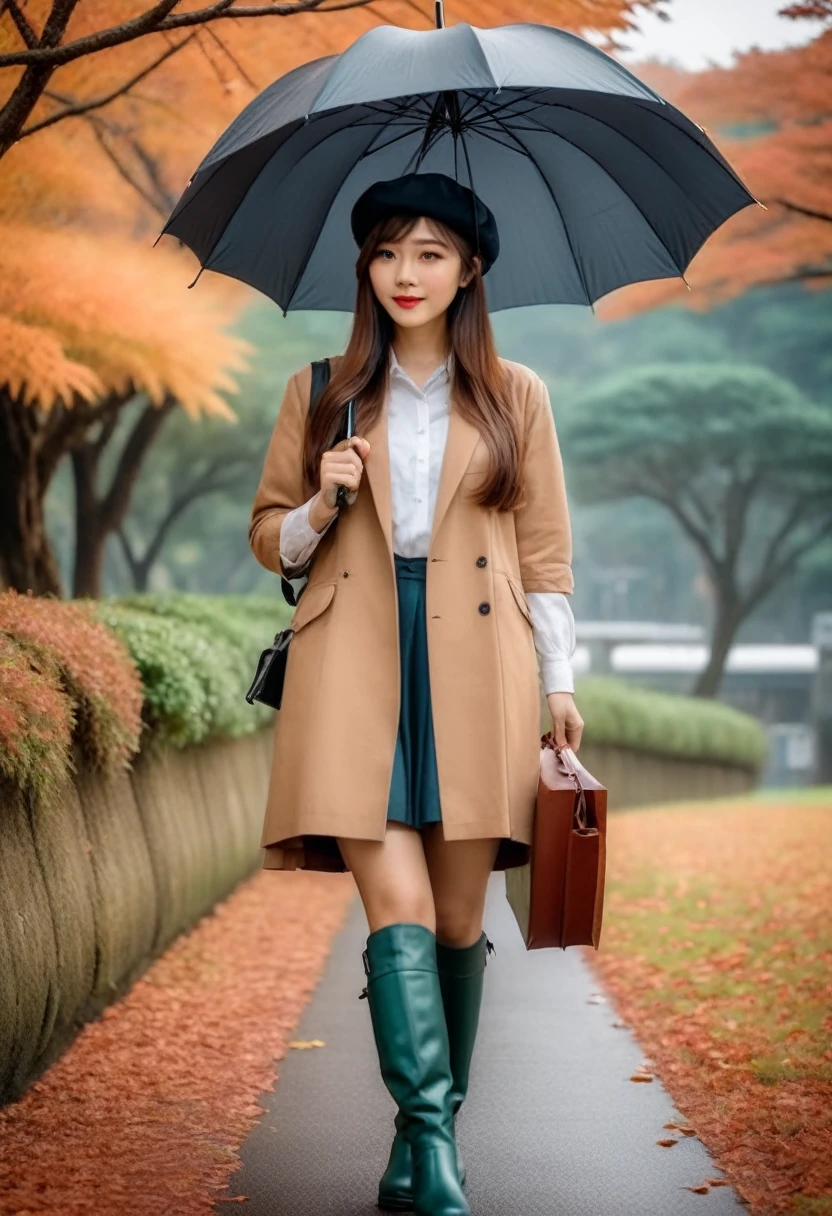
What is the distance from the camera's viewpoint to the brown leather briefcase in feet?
10.3

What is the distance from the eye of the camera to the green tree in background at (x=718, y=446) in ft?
74.4

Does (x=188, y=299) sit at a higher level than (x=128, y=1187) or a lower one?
higher

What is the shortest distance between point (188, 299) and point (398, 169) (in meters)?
5.10

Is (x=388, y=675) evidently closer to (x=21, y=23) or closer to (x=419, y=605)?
(x=419, y=605)

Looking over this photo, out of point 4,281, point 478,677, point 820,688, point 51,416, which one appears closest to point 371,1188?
point 478,677

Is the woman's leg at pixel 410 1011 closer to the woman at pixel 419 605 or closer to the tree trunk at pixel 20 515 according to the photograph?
the woman at pixel 419 605

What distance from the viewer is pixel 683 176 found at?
3674 mm

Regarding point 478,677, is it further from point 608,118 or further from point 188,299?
point 188,299

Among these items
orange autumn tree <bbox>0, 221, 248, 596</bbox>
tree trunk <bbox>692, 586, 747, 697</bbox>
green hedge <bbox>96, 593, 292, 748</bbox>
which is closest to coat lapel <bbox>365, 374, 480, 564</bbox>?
green hedge <bbox>96, 593, 292, 748</bbox>

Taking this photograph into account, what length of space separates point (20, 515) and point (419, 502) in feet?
22.4

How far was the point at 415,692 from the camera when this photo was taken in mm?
3242

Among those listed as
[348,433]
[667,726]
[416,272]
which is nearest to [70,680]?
[348,433]

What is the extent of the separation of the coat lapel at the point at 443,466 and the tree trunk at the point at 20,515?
21.7 feet

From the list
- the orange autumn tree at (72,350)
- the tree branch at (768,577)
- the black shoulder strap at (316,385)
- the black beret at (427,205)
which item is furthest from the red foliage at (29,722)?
the tree branch at (768,577)
